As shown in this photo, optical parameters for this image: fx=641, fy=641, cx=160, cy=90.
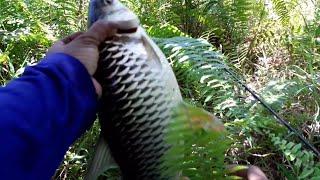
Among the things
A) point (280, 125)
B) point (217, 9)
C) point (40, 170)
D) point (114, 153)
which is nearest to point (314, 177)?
point (280, 125)

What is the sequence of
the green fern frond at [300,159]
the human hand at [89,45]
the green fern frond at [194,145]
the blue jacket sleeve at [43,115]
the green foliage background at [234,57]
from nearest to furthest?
the blue jacket sleeve at [43,115], the green fern frond at [194,145], the human hand at [89,45], the green fern frond at [300,159], the green foliage background at [234,57]

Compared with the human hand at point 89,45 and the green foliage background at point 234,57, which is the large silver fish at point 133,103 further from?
the green foliage background at point 234,57

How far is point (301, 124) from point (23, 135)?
1.74 meters

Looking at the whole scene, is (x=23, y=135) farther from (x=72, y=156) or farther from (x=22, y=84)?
(x=72, y=156)

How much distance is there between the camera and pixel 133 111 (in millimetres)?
1884

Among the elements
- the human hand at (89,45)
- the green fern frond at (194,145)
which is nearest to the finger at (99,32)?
the human hand at (89,45)

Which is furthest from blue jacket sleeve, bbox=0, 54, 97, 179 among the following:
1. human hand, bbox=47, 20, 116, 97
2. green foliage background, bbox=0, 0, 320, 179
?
green foliage background, bbox=0, 0, 320, 179

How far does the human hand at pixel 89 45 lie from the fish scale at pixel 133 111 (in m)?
0.04

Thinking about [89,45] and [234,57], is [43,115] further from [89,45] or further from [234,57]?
Result: [234,57]

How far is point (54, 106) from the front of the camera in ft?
5.16

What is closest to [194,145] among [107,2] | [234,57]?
[107,2]

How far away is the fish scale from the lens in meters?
1.86

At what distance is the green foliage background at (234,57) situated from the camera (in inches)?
110

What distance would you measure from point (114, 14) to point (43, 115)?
554 millimetres
